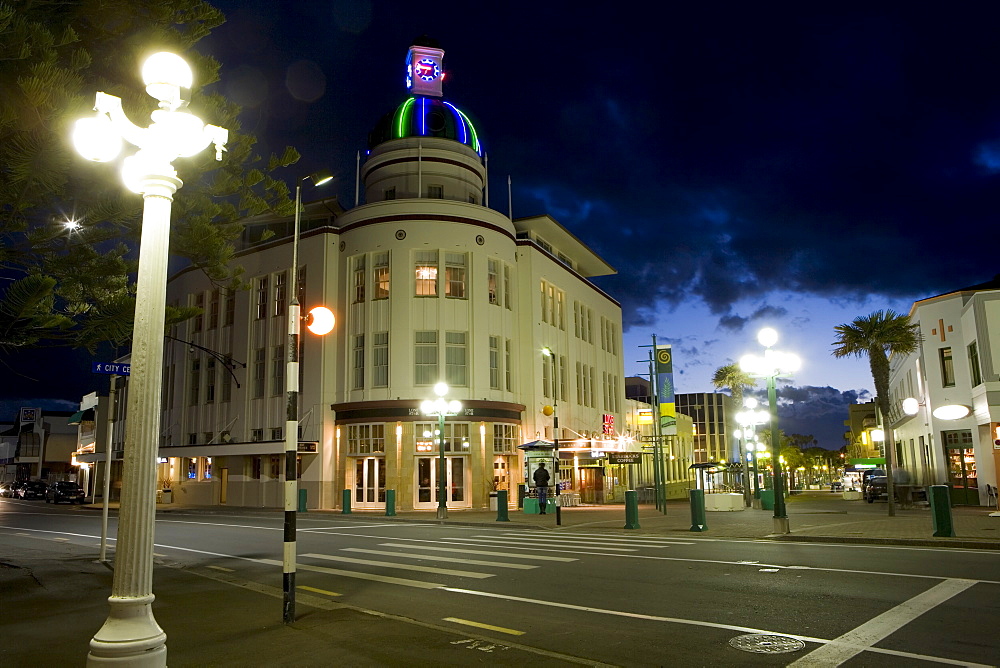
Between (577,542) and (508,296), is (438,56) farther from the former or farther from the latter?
(577,542)

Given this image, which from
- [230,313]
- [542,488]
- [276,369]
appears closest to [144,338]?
[542,488]

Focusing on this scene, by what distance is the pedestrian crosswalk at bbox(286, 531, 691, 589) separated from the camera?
43.7 feet

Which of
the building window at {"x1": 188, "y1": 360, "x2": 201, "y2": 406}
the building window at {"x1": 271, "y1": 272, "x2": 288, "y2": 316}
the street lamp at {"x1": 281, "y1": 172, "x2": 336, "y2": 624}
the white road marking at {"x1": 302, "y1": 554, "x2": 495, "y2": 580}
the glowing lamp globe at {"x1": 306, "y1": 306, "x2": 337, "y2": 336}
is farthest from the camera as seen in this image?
the building window at {"x1": 188, "y1": 360, "x2": 201, "y2": 406}

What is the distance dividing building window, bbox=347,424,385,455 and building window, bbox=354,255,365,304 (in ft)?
Result: 21.1

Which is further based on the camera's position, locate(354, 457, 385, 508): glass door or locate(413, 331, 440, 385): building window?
locate(413, 331, 440, 385): building window

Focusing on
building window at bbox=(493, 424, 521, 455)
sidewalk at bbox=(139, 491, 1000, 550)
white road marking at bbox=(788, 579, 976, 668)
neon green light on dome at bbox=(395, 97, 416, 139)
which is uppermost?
neon green light on dome at bbox=(395, 97, 416, 139)

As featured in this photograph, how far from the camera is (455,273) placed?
38.3 meters

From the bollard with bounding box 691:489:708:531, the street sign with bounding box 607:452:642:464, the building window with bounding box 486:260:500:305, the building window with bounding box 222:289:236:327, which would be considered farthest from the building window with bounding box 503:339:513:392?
the bollard with bounding box 691:489:708:531

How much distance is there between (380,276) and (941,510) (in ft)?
90.8

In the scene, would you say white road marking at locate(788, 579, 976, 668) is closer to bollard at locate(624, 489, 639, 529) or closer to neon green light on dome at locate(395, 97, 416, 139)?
bollard at locate(624, 489, 639, 529)

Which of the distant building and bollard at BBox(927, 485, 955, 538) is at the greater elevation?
the distant building

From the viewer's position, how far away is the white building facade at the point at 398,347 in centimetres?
3656

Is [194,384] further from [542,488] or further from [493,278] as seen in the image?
[542,488]

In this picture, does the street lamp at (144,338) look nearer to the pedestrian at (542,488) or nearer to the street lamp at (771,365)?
the street lamp at (771,365)
